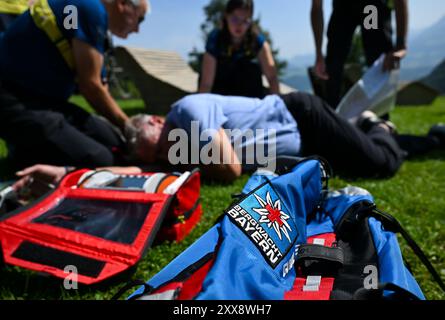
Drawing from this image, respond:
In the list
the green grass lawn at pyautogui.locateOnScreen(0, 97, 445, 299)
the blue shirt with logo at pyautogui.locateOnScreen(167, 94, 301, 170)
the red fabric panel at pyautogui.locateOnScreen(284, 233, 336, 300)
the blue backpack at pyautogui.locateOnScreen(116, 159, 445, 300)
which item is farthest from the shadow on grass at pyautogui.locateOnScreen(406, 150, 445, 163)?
the red fabric panel at pyautogui.locateOnScreen(284, 233, 336, 300)

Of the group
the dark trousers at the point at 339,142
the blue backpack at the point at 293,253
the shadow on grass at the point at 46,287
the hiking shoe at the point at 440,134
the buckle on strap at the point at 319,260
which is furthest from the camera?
the hiking shoe at the point at 440,134

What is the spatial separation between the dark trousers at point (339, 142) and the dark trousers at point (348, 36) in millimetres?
1205

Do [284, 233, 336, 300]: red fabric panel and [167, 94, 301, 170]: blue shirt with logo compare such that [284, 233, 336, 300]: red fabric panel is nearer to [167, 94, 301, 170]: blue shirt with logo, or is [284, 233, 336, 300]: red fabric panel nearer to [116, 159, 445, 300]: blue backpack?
[116, 159, 445, 300]: blue backpack

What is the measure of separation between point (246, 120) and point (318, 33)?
1571mm

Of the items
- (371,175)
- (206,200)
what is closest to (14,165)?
(206,200)

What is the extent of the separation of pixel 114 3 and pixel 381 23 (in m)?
2.27

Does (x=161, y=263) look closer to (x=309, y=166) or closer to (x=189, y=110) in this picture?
(x=309, y=166)

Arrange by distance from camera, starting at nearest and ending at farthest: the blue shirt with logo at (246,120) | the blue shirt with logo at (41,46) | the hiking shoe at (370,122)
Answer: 1. the blue shirt with logo at (246,120)
2. the blue shirt with logo at (41,46)
3. the hiking shoe at (370,122)

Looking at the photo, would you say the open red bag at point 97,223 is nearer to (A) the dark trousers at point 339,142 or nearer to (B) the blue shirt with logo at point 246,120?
(B) the blue shirt with logo at point 246,120

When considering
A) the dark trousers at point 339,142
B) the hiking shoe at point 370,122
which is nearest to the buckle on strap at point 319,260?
the dark trousers at point 339,142

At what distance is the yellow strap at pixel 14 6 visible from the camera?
2629 mm

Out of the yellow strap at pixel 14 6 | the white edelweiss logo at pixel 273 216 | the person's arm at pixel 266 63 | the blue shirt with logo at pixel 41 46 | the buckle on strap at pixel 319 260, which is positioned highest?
the yellow strap at pixel 14 6

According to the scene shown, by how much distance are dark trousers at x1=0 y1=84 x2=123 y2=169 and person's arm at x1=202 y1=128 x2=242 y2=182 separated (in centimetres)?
80

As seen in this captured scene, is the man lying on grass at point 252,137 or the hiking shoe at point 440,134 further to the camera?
the hiking shoe at point 440,134
